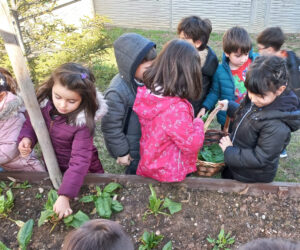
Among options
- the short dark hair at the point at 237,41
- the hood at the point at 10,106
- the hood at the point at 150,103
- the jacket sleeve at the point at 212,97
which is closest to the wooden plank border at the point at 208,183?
the hood at the point at 10,106

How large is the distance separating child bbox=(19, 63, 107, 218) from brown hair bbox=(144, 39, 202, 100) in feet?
1.51

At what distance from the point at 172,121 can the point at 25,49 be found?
2466mm

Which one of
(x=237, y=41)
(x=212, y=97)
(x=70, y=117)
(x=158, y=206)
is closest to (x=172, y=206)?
(x=158, y=206)

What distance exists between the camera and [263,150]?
6.25 feet

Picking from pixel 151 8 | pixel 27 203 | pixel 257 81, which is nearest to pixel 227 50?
pixel 257 81

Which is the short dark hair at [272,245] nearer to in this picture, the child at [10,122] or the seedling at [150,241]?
the seedling at [150,241]

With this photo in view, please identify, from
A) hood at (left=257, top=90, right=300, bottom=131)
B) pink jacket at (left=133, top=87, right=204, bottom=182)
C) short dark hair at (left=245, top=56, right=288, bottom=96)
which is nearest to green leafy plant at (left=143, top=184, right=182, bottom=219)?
pink jacket at (left=133, top=87, right=204, bottom=182)

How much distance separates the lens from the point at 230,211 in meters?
2.12

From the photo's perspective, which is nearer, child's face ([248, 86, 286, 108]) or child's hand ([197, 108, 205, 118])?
child's face ([248, 86, 286, 108])

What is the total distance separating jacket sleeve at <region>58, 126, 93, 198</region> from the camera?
188cm

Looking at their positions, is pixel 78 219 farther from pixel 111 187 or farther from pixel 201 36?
pixel 201 36

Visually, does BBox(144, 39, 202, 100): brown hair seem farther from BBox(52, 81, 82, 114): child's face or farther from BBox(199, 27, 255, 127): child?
BBox(199, 27, 255, 127): child

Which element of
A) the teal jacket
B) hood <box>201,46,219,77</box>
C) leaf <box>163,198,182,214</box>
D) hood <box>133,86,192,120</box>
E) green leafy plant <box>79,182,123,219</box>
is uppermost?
hood <box>133,86,192,120</box>

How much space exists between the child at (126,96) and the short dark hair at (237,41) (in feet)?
3.31
